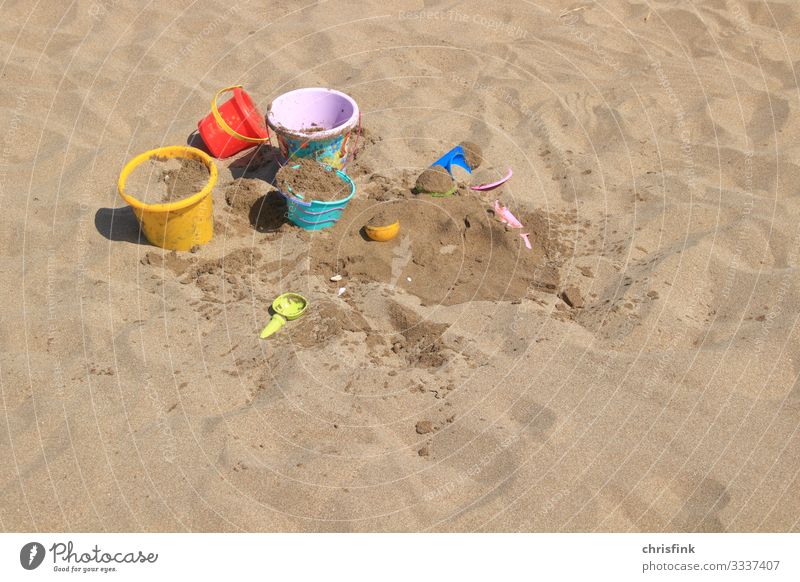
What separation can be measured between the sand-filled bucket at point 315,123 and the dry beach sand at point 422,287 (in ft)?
1.13

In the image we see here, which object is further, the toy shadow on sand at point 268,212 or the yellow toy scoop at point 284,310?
the toy shadow on sand at point 268,212

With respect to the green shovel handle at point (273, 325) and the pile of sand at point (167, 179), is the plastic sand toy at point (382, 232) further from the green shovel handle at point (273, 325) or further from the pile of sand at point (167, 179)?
the pile of sand at point (167, 179)

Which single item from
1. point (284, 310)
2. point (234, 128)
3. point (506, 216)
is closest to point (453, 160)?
point (506, 216)

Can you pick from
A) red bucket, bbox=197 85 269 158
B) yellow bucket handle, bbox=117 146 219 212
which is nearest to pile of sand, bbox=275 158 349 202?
yellow bucket handle, bbox=117 146 219 212

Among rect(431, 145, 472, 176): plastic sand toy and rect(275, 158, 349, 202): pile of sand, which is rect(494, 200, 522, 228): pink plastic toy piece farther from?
rect(275, 158, 349, 202): pile of sand

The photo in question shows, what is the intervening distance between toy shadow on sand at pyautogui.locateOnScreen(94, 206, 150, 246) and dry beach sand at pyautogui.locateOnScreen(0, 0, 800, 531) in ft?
0.08

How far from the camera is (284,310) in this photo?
5023mm

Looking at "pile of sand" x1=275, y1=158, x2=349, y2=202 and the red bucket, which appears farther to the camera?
the red bucket

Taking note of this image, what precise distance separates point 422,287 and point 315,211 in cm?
104

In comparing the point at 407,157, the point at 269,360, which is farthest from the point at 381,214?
the point at 269,360

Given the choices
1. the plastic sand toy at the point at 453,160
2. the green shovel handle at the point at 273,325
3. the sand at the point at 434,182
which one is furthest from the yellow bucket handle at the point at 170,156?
the plastic sand toy at the point at 453,160

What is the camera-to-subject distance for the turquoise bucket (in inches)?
222

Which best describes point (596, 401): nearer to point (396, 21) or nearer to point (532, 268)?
point (532, 268)

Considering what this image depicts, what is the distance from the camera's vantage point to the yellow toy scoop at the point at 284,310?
490cm
